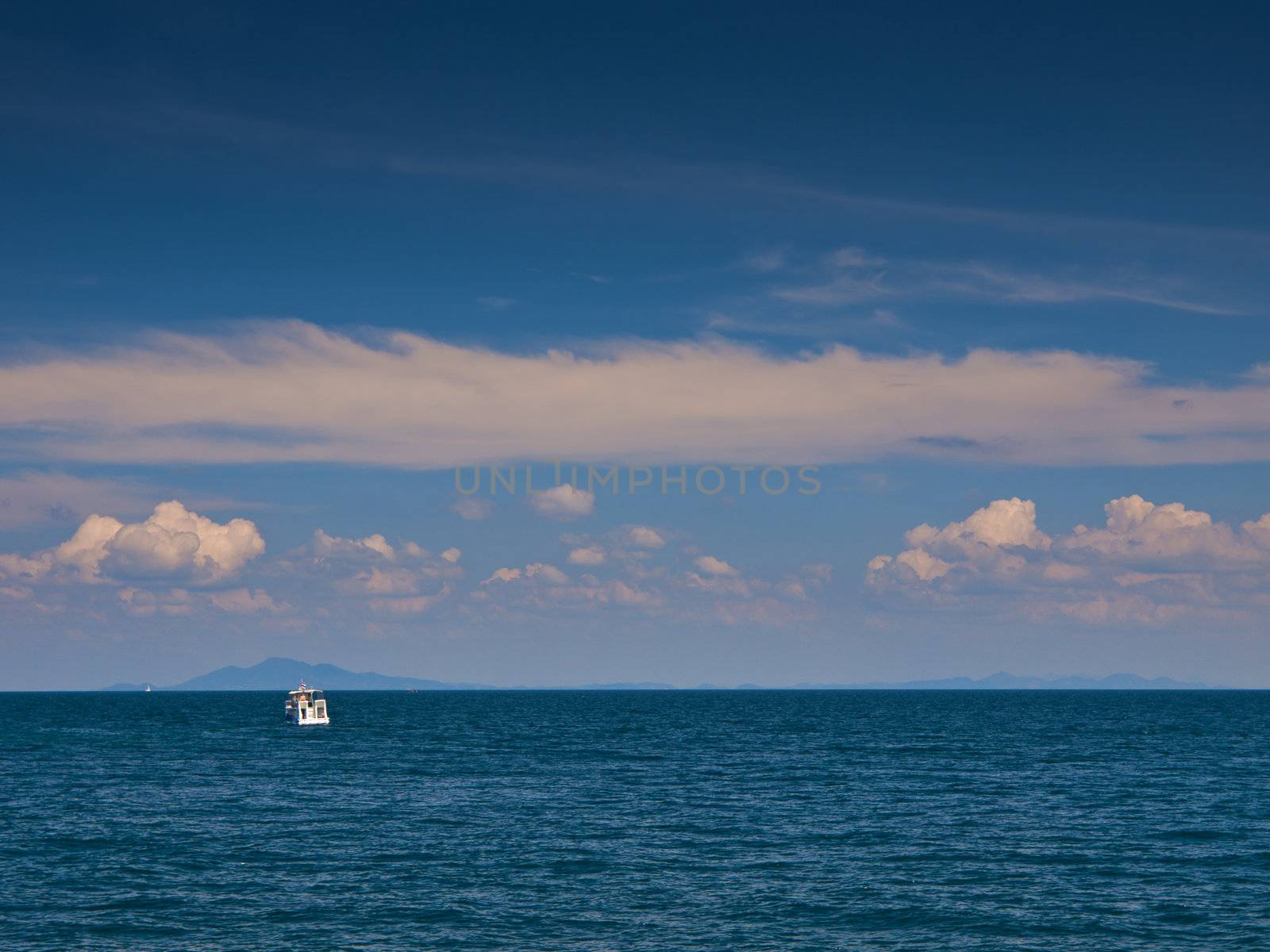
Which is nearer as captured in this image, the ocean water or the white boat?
the ocean water

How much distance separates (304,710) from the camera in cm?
17175

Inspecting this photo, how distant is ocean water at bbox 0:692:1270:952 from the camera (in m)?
47.1

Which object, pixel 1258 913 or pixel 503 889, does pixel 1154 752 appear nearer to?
pixel 1258 913

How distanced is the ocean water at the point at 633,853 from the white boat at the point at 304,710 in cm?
5515

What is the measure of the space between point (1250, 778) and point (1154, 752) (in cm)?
2835

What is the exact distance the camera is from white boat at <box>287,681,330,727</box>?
6742 inches

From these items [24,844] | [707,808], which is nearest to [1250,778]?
[707,808]

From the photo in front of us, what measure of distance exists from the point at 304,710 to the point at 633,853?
12049 cm

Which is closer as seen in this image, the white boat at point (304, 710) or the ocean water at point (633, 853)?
the ocean water at point (633, 853)

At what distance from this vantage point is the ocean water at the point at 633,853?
47.1m

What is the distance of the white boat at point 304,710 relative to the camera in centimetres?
17125

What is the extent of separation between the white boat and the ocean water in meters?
55.1

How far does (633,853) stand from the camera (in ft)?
203

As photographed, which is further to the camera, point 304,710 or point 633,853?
point 304,710
